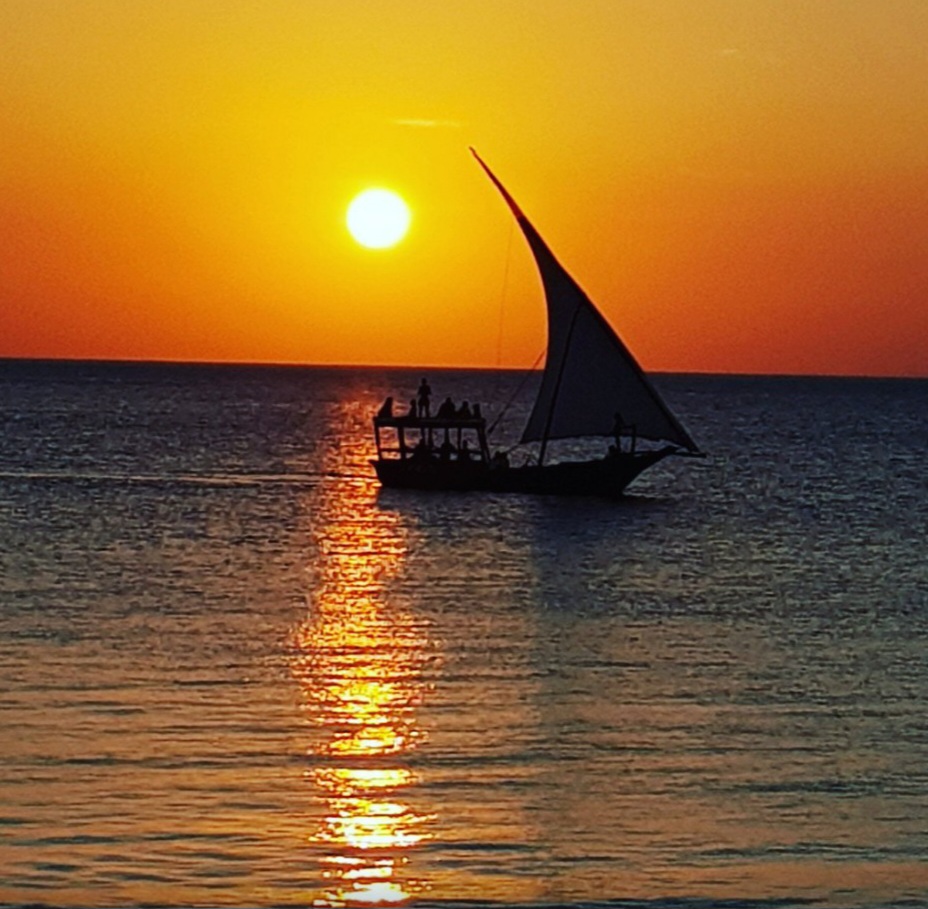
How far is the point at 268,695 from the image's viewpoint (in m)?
21.0

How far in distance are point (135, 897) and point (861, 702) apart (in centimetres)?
986

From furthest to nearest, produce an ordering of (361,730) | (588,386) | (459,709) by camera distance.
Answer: (588,386)
(459,709)
(361,730)

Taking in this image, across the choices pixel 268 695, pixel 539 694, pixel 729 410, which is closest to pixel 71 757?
pixel 268 695

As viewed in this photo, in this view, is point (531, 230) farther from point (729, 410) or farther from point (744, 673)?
point (729, 410)

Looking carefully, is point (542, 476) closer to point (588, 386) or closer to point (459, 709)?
point (588, 386)

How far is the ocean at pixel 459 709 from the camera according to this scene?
1427 cm

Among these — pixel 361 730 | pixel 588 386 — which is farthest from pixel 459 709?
pixel 588 386

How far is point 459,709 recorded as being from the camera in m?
20.4

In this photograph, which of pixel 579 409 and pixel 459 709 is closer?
pixel 459 709

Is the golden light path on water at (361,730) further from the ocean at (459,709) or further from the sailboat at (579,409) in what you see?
the sailboat at (579,409)

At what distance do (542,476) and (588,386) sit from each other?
2.26m

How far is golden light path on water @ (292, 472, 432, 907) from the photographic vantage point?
14.1 metres

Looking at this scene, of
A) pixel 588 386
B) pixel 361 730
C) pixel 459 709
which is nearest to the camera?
pixel 361 730

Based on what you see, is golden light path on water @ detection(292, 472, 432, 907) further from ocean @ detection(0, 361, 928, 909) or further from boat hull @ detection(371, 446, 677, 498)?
boat hull @ detection(371, 446, 677, 498)
